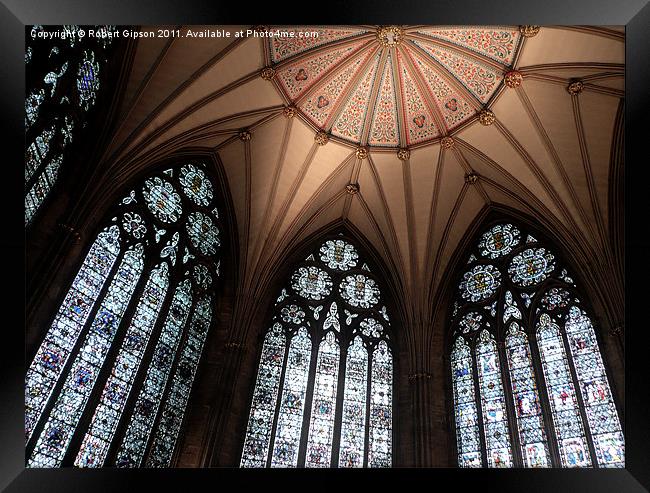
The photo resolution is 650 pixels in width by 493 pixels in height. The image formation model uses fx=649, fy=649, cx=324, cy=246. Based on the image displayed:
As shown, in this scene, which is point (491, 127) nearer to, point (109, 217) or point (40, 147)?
point (109, 217)

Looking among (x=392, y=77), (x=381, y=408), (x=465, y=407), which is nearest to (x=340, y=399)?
(x=381, y=408)

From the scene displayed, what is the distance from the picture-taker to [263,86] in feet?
45.1

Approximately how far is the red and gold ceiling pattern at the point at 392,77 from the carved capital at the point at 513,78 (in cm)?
14

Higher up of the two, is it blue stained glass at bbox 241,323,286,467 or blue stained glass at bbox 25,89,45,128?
blue stained glass at bbox 25,89,45,128

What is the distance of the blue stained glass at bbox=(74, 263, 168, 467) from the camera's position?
10.0 m

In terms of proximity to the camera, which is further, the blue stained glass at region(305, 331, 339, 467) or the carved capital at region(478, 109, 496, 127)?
the carved capital at region(478, 109, 496, 127)

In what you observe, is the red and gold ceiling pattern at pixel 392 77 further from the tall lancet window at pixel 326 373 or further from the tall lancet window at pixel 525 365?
the tall lancet window at pixel 525 365

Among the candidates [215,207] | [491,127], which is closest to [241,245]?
[215,207]

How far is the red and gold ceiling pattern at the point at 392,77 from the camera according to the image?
525 inches

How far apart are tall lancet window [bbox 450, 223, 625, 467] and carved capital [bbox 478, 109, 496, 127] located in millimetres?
2501

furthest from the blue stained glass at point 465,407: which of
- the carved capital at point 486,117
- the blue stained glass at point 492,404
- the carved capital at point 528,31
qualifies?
the carved capital at point 528,31

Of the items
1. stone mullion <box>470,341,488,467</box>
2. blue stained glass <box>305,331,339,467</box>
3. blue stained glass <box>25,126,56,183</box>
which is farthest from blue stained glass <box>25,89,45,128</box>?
stone mullion <box>470,341,488,467</box>

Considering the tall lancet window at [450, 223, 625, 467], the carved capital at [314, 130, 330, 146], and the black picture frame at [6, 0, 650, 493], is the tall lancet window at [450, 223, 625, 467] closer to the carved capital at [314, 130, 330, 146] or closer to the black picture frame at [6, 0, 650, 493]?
the carved capital at [314, 130, 330, 146]

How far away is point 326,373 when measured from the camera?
13.5 meters
